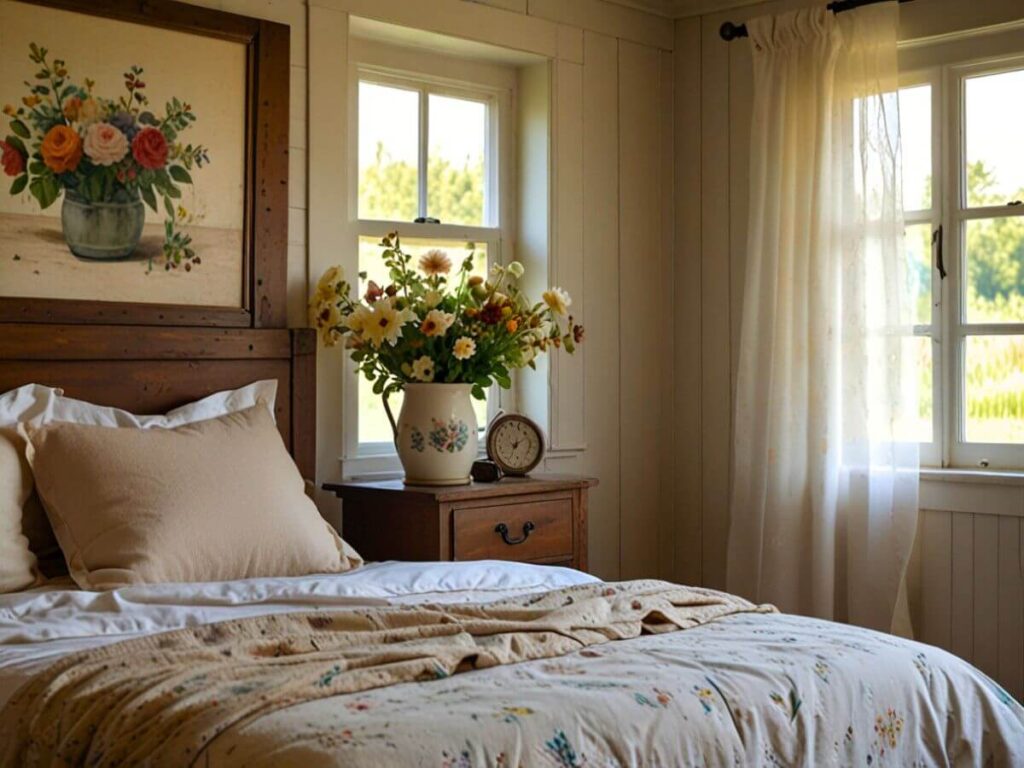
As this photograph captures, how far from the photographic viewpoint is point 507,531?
3389 millimetres

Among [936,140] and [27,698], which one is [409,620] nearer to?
[27,698]

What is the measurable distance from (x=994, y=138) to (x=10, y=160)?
2733mm

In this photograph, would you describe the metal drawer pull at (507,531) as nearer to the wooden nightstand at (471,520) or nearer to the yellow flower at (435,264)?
the wooden nightstand at (471,520)

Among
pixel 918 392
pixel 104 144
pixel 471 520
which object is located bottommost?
pixel 471 520

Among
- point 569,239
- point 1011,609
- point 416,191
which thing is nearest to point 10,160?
point 416,191

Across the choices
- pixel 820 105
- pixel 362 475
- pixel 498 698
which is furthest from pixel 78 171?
pixel 820 105

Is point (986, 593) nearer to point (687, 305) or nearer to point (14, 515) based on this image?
point (687, 305)

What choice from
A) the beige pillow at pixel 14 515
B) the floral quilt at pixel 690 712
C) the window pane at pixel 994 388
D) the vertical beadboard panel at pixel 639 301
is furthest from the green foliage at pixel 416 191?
the floral quilt at pixel 690 712

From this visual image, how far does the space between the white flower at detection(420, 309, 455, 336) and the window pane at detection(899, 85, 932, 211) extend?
152 cm

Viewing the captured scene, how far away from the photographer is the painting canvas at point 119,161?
2994 millimetres

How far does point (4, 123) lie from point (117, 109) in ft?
0.91

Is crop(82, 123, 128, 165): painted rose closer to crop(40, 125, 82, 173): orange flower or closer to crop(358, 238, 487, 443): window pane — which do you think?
crop(40, 125, 82, 173): orange flower

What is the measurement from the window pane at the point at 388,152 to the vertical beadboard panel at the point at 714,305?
104 centimetres

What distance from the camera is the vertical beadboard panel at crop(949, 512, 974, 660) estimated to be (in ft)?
12.1
